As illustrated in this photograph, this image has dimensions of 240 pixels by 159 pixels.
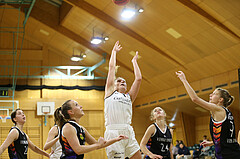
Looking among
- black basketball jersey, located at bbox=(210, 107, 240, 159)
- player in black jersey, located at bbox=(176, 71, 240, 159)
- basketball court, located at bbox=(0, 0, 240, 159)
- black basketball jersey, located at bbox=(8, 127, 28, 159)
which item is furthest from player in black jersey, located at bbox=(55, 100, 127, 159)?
basketball court, located at bbox=(0, 0, 240, 159)

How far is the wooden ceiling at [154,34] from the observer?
12320 mm

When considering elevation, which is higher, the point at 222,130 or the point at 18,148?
the point at 222,130

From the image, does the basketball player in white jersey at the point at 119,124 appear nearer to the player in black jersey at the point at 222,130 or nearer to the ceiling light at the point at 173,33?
the player in black jersey at the point at 222,130

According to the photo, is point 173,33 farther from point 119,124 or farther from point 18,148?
point 119,124

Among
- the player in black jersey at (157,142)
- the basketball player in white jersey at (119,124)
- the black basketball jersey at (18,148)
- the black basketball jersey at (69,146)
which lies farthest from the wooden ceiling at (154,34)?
the black basketball jersey at (69,146)

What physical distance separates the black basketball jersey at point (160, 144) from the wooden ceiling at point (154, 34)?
6.45 metres

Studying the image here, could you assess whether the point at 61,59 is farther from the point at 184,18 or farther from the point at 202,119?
the point at 184,18

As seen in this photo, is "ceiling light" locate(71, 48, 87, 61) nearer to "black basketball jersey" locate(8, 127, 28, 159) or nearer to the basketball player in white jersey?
"black basketball jersey" locate(8, 127, 28, 159)

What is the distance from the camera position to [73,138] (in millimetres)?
4180

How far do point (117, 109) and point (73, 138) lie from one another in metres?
1.08

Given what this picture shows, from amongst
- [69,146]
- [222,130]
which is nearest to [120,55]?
[222,130]

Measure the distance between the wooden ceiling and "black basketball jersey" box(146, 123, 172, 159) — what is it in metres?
6.45

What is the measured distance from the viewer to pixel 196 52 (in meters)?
14.4

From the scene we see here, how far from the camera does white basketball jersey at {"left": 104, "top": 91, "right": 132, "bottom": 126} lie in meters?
5.08
